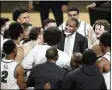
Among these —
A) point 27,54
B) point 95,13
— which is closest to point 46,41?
point 27,54

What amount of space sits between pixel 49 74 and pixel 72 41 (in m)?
1.45

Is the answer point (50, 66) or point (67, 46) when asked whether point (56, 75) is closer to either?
point (50, 66)

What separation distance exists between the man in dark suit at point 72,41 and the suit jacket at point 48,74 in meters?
1.29

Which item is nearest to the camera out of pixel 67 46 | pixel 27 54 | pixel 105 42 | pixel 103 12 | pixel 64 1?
pixel 105 42

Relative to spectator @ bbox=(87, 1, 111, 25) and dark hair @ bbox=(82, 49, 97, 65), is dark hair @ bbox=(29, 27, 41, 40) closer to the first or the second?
dark hair @ bbox=(82, 49, 97, 65)

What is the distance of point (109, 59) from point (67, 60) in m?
0.56

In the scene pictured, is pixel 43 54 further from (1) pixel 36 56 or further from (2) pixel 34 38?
(2) pixel 34 38

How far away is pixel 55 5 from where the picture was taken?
8.49 meters

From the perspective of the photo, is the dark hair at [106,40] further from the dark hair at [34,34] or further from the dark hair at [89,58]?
the dark hair at [34,34]

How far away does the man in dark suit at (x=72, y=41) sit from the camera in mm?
5480

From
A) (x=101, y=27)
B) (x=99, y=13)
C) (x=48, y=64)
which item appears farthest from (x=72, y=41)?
(x=99, y=13)

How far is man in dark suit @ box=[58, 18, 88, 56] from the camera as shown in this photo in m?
5.48

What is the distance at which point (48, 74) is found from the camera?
4.13 m

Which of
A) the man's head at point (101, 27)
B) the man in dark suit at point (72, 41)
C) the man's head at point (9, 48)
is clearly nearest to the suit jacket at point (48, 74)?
the man's head at point (9, 48)
